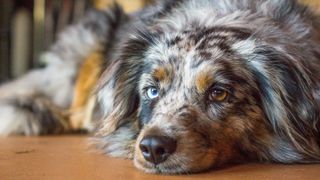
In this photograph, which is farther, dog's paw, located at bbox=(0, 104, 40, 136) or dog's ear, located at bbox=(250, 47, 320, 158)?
dog's paw, located at bbox=(0, 104, 40, 136)

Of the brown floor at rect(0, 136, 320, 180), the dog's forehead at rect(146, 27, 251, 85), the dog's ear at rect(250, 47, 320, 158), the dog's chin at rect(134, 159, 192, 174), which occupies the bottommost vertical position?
the brown floor at rect(0, 136, 320, 180)

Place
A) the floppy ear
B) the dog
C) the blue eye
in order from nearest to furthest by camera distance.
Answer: the dog, the blue eye, the floppy ear

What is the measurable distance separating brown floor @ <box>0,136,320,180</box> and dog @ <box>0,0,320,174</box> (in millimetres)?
53

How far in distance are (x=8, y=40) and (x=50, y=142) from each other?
232 centimetres

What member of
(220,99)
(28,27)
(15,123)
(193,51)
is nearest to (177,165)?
(220,99)

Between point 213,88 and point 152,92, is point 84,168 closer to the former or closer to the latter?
point 152,92

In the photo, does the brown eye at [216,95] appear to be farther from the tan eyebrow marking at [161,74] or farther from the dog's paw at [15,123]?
the dog's paw at [15,123]

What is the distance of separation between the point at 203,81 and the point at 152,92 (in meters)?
0.22

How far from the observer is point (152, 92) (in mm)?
2277

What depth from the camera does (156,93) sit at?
225 cm

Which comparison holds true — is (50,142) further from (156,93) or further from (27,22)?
(27,22)

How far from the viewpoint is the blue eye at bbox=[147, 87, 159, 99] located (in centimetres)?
225

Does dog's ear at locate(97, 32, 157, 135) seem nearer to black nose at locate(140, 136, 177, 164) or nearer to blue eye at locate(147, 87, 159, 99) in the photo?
blue eye at locate(147, 87, 159, 99)

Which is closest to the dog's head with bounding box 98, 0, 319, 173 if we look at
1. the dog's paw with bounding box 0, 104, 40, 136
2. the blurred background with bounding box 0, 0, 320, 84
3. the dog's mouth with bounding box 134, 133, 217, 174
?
the dog's mouth with bounding box 134, 133, 217, 174
